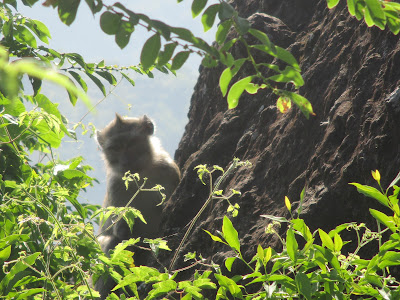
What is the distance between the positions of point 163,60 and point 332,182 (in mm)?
1344

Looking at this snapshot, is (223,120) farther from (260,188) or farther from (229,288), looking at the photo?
(229,288)

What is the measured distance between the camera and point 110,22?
104cm

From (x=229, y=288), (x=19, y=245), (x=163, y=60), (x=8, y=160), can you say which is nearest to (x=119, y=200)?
(x=8, y=160)

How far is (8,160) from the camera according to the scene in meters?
2.29

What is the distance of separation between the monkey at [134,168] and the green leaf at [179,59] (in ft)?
11.6

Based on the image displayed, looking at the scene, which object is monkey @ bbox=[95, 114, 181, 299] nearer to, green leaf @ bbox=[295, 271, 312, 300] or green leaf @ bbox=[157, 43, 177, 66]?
green leaf @ bbox=[295, 271, 312, 300]

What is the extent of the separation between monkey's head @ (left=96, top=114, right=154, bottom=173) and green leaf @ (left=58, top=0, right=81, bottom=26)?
4.21 meters

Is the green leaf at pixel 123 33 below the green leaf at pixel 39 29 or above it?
above

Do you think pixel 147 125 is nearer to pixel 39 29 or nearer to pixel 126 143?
pixel 126 143

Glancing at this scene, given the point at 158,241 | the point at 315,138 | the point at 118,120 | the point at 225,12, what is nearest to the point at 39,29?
the point at 158,241

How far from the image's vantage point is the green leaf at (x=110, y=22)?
1033 millimetres

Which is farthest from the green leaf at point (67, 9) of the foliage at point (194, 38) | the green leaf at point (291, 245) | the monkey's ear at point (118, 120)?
the monkey's ear at point (118, 120)

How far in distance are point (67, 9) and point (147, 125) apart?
4.58 m

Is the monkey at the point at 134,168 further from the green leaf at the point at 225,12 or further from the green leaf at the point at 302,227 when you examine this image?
the green leaf at the point at 225,12
